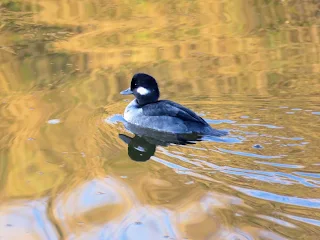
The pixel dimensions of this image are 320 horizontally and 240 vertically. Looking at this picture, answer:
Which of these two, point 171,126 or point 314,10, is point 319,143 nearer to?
point 171,126

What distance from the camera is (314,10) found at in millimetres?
16688

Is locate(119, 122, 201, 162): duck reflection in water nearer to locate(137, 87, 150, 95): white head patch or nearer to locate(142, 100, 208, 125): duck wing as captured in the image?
locate(142, 100, 208, 125): duck wing

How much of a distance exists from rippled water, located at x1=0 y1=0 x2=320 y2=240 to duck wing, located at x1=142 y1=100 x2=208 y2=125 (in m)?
0.44

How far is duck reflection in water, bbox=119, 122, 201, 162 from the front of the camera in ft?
26.8

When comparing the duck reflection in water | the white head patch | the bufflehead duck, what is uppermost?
the white head patch

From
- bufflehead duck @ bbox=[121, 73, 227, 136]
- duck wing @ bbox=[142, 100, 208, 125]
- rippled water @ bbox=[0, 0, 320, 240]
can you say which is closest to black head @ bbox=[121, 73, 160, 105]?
bufflehead duck @ bbox=[121, 73, 227, 136]

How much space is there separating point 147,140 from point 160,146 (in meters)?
0.40

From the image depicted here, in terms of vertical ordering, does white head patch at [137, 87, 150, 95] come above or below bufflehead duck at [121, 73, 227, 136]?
above

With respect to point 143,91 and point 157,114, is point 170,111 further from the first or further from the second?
point 143,91

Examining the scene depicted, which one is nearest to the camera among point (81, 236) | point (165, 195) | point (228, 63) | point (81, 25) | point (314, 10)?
point (81, 236)

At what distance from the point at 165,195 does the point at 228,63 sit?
5.85 meters

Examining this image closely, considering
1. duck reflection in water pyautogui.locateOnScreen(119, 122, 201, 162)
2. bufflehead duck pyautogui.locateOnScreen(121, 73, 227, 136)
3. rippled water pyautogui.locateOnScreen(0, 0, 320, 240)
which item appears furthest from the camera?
bufflehead duck pyautogui.locateOnScreen(121, 73, 227, 136)

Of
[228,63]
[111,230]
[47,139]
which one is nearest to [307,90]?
[228,63]

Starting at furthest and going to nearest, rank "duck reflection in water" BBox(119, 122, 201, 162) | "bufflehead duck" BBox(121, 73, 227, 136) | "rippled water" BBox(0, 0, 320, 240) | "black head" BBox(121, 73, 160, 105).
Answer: "black head" BBox(121, 73, 160, 105)
"bufflehead duck" BBox(121, 73, 227, 136)
"duck reflection in water" BBox(119, 122, 201, 162)
"rippled water" BBox(0, 0, 320, 240)
